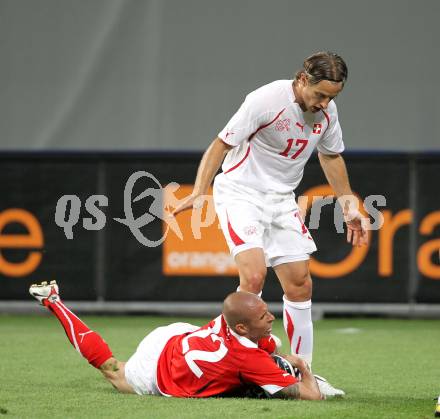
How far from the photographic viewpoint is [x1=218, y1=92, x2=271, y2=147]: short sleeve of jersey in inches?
248

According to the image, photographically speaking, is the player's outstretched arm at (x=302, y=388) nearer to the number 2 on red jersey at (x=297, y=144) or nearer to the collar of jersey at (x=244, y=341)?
the collar of jersey at (x=244, y=341)

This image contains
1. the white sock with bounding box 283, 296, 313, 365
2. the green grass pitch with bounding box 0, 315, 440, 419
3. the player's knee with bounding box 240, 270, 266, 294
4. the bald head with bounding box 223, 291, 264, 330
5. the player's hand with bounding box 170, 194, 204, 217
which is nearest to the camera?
the green grass pitch with bounding box 0, 315, 440, 419

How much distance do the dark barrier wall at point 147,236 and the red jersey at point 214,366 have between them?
14.1ft

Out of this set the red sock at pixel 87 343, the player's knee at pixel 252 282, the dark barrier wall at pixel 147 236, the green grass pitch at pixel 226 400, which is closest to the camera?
the green grass pitch at pixel 226 400

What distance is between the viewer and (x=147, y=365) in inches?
241

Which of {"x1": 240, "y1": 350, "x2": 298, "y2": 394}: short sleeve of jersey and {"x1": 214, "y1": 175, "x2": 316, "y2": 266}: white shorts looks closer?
{"x1": 240, "y1": 350, "x2": 298, "y2": 394}: short sleeve of jersey

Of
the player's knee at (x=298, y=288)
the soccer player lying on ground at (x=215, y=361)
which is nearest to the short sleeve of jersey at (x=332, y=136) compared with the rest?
the player's knee at (x=298, y=288)

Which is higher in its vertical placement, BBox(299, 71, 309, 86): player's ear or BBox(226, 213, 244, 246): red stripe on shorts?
BBox(299, 71, 309, 86): player's ear

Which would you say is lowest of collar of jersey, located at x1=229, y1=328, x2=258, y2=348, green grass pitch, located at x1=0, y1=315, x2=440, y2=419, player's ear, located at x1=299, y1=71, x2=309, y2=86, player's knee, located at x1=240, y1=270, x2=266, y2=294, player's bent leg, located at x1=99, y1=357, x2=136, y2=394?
green grass pitch, located at x1=0, y1=315, x2=440, y2=419

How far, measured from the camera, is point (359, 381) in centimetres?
697

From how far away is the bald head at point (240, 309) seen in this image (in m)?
5.79

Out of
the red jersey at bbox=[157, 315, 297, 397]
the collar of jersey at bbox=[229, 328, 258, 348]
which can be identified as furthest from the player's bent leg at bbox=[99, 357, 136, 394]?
the collar of jersey at bbox=[229, 328, 258, 348]

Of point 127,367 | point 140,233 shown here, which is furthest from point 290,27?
point 127,367

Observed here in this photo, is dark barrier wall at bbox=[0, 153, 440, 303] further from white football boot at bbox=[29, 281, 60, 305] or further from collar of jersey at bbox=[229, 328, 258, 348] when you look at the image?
collar of jersey at bbox=[229, 328, 258, 348]
